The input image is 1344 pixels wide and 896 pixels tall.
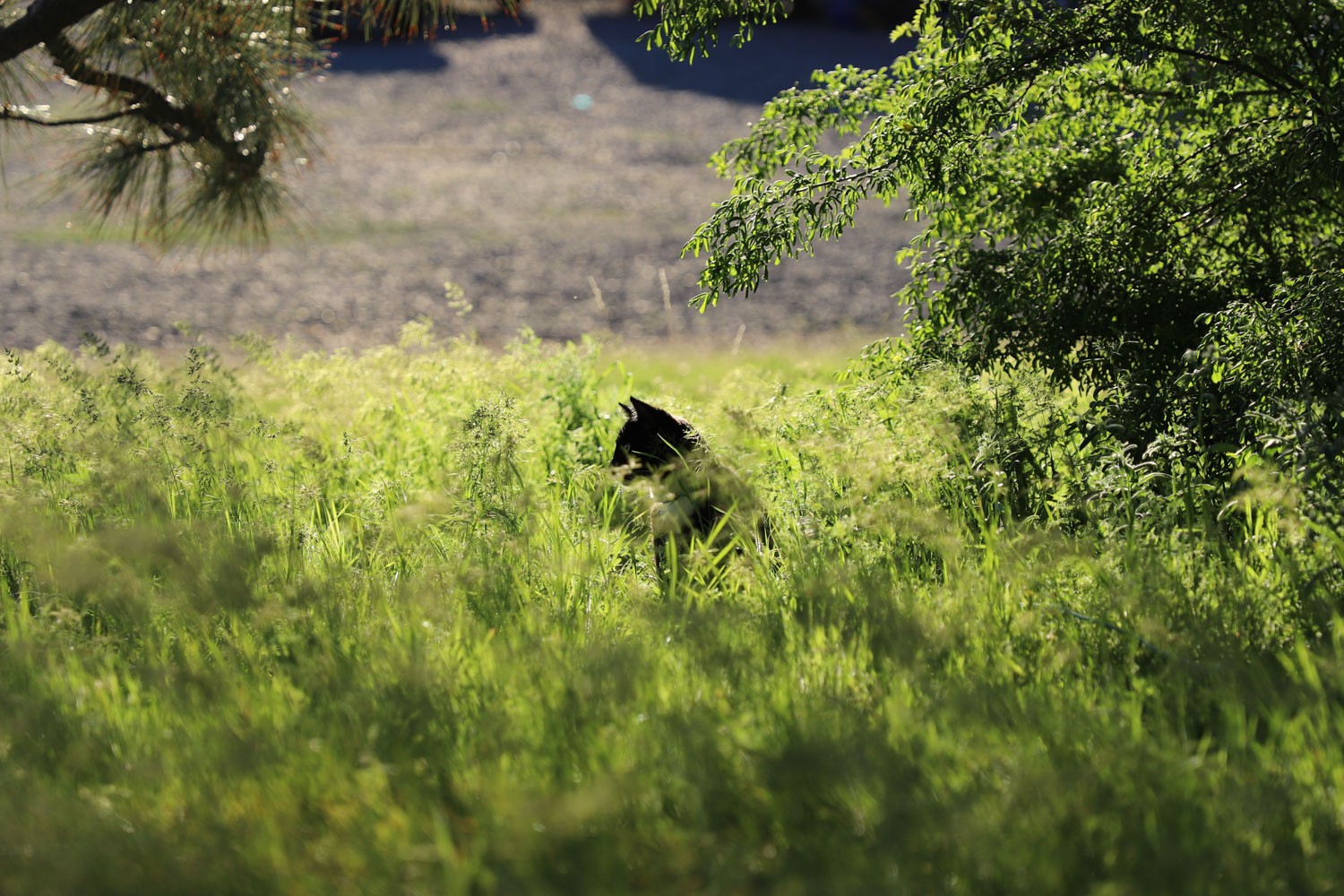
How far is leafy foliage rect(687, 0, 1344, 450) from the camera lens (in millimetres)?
3414

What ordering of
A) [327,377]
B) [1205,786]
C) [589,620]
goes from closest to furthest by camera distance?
1. [1205,786]
2. [589,620]
3. [327,377]

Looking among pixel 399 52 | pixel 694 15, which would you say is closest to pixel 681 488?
pixel 694 15

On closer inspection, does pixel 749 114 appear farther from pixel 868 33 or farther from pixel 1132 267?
pixel 1132 267

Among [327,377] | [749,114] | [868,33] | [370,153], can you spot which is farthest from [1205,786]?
[868,33]

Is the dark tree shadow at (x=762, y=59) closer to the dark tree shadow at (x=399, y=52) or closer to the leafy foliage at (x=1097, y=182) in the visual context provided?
the dark tree shadow at (x=399, y=52)

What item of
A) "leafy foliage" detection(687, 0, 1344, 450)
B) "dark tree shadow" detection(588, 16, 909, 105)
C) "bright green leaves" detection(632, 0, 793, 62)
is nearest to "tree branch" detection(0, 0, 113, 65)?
"bright green leaves" detection(632, 0, 793, 62)

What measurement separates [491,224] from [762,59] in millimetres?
13866

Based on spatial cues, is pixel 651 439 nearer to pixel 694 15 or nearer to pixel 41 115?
pixel 694 15

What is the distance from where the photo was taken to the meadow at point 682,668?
183cm

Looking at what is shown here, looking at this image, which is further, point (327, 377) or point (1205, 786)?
point (327, 377)

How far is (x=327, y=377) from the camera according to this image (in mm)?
5012

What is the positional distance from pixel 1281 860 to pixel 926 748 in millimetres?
568

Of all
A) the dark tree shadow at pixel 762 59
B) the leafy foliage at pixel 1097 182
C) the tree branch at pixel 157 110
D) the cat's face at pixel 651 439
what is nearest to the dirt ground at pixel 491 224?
the dark tree shadow at pixel 762 59

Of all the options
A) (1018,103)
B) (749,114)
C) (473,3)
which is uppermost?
(473,3)
